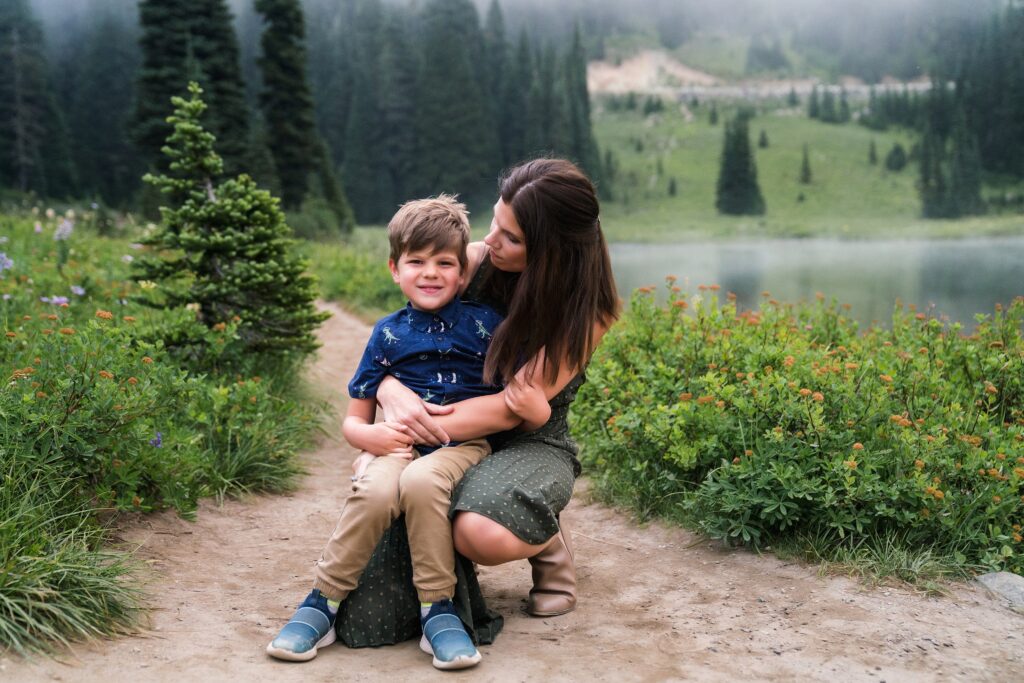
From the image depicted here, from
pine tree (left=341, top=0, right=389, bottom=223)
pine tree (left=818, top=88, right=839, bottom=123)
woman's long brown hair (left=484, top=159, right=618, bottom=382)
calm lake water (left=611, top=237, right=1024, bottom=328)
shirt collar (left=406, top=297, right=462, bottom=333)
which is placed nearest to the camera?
woman's long brown hair (left=484, top=159, right=618, bottom=382)

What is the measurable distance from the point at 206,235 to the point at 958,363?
496cm

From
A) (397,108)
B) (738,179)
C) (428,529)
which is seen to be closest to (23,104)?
(397,108)

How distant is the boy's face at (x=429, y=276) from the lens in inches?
132

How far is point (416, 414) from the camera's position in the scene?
3199mm

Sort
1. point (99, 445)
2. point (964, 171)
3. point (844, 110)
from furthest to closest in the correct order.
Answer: point (844, 110)
point (964, 171)
point (99, 445)

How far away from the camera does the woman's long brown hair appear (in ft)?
10.7

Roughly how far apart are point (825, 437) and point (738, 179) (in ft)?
139

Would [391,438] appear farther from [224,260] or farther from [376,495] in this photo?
[224,260]

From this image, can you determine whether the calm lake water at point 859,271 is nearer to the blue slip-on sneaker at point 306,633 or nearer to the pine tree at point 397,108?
the blue slip-on sneaker at point 306,633

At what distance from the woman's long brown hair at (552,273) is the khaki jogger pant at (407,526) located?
0.51m

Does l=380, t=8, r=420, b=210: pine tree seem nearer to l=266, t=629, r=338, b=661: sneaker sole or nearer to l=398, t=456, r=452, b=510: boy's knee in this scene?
l=398, t=456, r=452, b=510: boy's knee

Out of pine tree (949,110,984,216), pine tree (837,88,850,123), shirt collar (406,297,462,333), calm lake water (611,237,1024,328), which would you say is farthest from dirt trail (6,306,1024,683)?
pine tree (837,88,850,123)

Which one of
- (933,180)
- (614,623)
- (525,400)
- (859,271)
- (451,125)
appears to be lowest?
(859,271)

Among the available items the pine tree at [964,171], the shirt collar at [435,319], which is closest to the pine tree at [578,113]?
the pine tree at [964,171]
